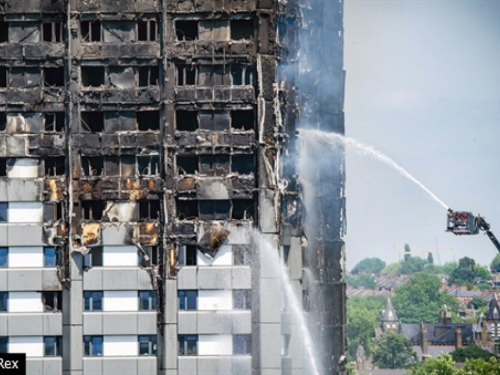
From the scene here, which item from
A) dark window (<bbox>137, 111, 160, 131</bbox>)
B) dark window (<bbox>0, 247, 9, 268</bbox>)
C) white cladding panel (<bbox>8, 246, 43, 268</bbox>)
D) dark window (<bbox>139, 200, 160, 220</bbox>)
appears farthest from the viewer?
dark window (<bbox>137, 111, 160, 131</bbox>)

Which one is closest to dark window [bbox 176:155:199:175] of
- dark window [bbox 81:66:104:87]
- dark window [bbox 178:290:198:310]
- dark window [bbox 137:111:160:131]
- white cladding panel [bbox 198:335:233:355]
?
dark window [bbox 137:111:160:131]

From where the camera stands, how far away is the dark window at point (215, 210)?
4313 inches

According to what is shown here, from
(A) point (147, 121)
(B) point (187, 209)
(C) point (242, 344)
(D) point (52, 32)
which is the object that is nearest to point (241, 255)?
(B) point (187, 209)

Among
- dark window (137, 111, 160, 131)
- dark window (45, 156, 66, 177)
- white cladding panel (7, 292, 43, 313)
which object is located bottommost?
white cladding panel (7, 292, 43, 313)

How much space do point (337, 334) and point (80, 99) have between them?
39.4m

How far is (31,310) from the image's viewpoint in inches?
4316

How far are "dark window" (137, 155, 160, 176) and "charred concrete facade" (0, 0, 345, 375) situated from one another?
16 centimetres

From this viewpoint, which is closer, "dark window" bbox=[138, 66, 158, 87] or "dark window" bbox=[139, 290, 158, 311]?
"dark window" bbox=[139, 290, 158, 311]

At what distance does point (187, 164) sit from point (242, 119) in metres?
5.04

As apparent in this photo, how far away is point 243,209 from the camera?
10956 centimetres

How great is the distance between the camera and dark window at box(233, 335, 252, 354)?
108500 mm

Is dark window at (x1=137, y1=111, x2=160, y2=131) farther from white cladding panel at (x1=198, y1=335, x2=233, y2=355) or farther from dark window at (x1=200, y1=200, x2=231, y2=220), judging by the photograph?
white cladding panel at (x1=198, y1=335, x2=233, y2=355)

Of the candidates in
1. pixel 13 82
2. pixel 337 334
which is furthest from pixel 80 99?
pixel 337 334

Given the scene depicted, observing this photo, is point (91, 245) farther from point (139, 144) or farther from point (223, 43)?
point (223, 43)
